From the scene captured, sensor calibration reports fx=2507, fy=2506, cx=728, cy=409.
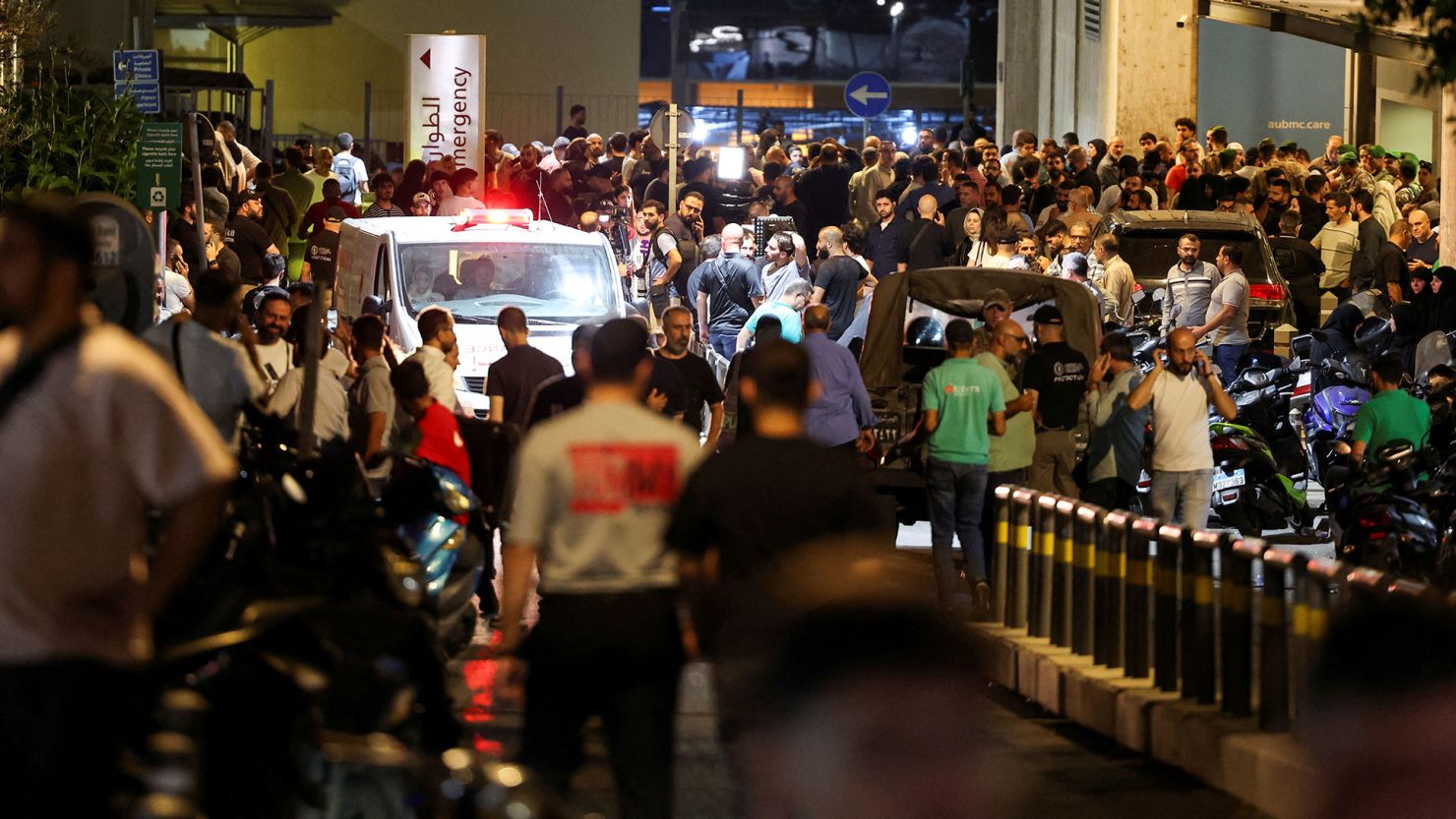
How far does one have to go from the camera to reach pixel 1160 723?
10.4 meters

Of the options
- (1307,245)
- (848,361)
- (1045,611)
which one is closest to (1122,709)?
(1045,611)

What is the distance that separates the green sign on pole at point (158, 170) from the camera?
20891 mm

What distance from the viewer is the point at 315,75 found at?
150ft

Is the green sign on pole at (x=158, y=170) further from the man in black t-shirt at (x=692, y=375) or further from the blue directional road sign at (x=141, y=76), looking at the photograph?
the man in black t-shirt at (x=692, y=375)

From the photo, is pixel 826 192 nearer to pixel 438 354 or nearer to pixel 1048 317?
pixel 1048 317

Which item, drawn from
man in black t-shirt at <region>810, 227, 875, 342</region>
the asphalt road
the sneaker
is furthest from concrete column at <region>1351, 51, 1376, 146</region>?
the asphalt road

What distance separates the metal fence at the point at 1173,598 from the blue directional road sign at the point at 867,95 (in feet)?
73.9

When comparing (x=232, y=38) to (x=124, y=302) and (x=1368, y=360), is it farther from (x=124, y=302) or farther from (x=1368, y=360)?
(x=124, y=302)

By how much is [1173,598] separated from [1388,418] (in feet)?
18.2

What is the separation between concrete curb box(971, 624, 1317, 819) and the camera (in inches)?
362

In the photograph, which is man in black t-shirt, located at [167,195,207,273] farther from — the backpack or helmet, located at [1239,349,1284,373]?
helmet, located at [1239,349,1284,373]

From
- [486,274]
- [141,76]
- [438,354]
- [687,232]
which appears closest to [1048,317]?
[438,354]

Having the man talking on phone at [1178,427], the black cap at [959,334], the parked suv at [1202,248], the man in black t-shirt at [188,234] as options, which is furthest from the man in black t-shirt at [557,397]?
the parked suv at [1202,248]

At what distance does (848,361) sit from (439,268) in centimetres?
639
